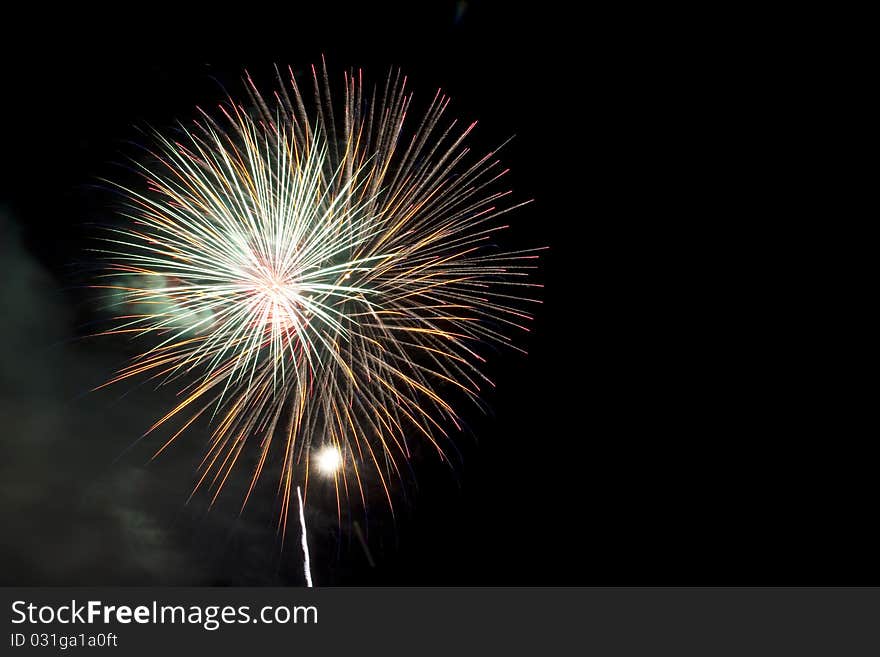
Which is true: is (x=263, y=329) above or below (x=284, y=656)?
above

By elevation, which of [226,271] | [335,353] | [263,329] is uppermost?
[226,271]

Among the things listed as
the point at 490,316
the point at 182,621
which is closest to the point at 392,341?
the point at 490,316

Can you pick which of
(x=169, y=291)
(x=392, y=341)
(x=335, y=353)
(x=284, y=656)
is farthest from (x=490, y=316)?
(x=284, y=656)

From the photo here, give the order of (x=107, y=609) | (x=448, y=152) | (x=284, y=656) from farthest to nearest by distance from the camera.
Answer: 1. (x=284, y=656)
2. (x=107, y=609)
3. (x=448, y=152)

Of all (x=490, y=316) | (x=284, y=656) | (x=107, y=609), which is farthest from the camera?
(x=284, y=656)

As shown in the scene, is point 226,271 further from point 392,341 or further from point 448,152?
point 448,152

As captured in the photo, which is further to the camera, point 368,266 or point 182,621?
point 182,621

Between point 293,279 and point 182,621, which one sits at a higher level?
point 293,279

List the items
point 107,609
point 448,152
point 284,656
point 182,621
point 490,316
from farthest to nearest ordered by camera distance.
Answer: point 284,656 < point 107,609 < point 182,621 < point 490,316 < point 448,152

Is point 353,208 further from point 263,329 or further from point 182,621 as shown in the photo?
point 182,621
